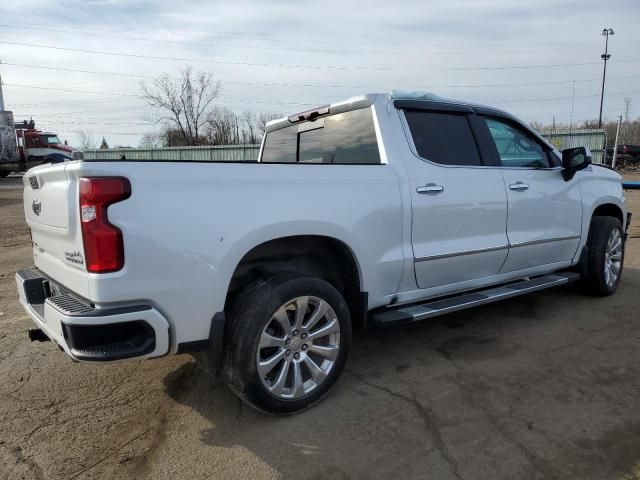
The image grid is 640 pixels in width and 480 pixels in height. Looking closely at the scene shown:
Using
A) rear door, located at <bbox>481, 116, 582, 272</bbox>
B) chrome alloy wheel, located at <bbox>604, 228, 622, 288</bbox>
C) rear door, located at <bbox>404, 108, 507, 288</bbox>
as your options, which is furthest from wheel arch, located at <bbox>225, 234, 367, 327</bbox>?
chrome alloy wheel, located at <bbox>604, 228, 622, 288</bbox>

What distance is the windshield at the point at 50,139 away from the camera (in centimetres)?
3456

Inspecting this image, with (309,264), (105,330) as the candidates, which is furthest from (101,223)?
(309,264)

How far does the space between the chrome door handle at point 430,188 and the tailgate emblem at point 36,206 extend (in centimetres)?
241

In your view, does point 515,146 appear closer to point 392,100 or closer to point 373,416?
point 392,100

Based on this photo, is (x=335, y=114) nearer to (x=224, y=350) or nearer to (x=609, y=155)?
(x=224, y=350)

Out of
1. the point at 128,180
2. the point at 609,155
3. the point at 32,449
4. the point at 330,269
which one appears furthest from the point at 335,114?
the point at 609,155

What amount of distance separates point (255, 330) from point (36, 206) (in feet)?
5.20

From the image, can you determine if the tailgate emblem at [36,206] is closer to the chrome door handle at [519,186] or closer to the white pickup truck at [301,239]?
the white pickup truck at [301,239]

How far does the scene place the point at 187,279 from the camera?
2520 millimetres

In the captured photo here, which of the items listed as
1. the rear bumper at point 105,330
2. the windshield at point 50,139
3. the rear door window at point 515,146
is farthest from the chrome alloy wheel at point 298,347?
the windshield at point 50,139

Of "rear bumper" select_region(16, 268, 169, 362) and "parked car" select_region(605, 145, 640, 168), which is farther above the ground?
"rear bumper" select_region(16, 268, 169, 362)

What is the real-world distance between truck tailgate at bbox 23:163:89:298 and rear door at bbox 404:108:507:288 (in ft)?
6.90

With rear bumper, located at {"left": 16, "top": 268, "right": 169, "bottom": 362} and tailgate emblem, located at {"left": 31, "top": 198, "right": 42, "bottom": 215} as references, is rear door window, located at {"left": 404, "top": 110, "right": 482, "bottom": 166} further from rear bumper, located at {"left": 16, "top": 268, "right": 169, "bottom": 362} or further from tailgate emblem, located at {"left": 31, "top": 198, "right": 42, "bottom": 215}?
tailgate emblem, located at {"left": 31, "top": 198, "right": 42, "bottom": 215}

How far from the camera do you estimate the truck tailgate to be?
2461mm
